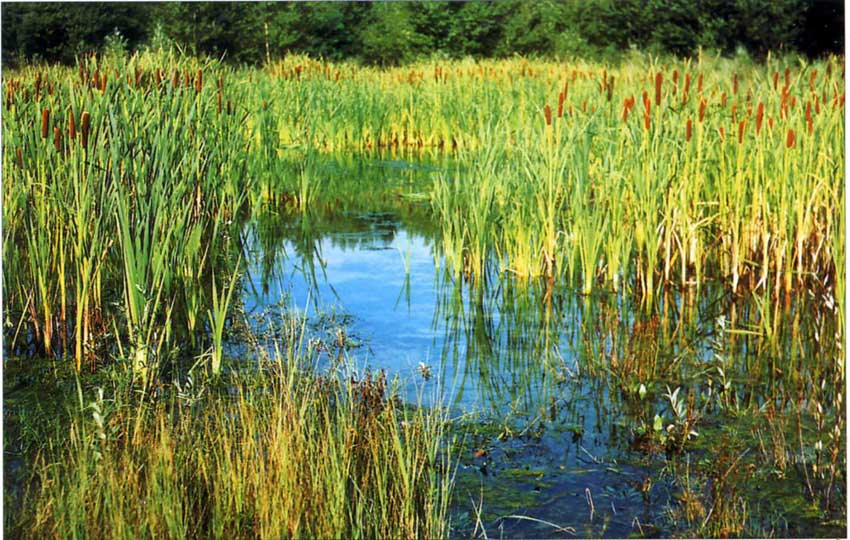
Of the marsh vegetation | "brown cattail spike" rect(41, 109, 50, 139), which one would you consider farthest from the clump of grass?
"brown cattail spike" rect(41, 109, 50, 139)

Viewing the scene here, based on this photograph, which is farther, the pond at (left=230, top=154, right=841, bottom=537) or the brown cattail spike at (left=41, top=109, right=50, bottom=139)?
the brown cattail spike at (left=41, top=109, right=50, bottom=139)

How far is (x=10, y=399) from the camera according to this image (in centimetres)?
408

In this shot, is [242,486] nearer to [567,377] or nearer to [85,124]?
[567,377]

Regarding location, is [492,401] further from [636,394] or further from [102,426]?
[102,426]

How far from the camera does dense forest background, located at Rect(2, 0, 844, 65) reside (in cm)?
1120

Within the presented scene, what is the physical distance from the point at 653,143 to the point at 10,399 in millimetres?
3696

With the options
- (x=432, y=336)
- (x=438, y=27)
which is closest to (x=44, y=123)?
(x=432, y=336)

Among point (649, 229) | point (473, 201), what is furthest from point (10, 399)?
point (649, 229)

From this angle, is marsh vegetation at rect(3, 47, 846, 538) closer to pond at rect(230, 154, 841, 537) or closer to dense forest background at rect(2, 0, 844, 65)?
pond at rect(230, 154, 841, 537)

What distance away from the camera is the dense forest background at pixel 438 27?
11195mm

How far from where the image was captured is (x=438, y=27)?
59.7 ft

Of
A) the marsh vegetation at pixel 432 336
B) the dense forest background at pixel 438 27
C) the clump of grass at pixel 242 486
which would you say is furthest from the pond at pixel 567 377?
the dense forest background at pixel 438 27

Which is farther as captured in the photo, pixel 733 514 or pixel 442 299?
pixel 442 299

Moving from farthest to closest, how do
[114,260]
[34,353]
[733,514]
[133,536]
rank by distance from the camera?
[114,260], [34,353], [733,514], [133,536]
